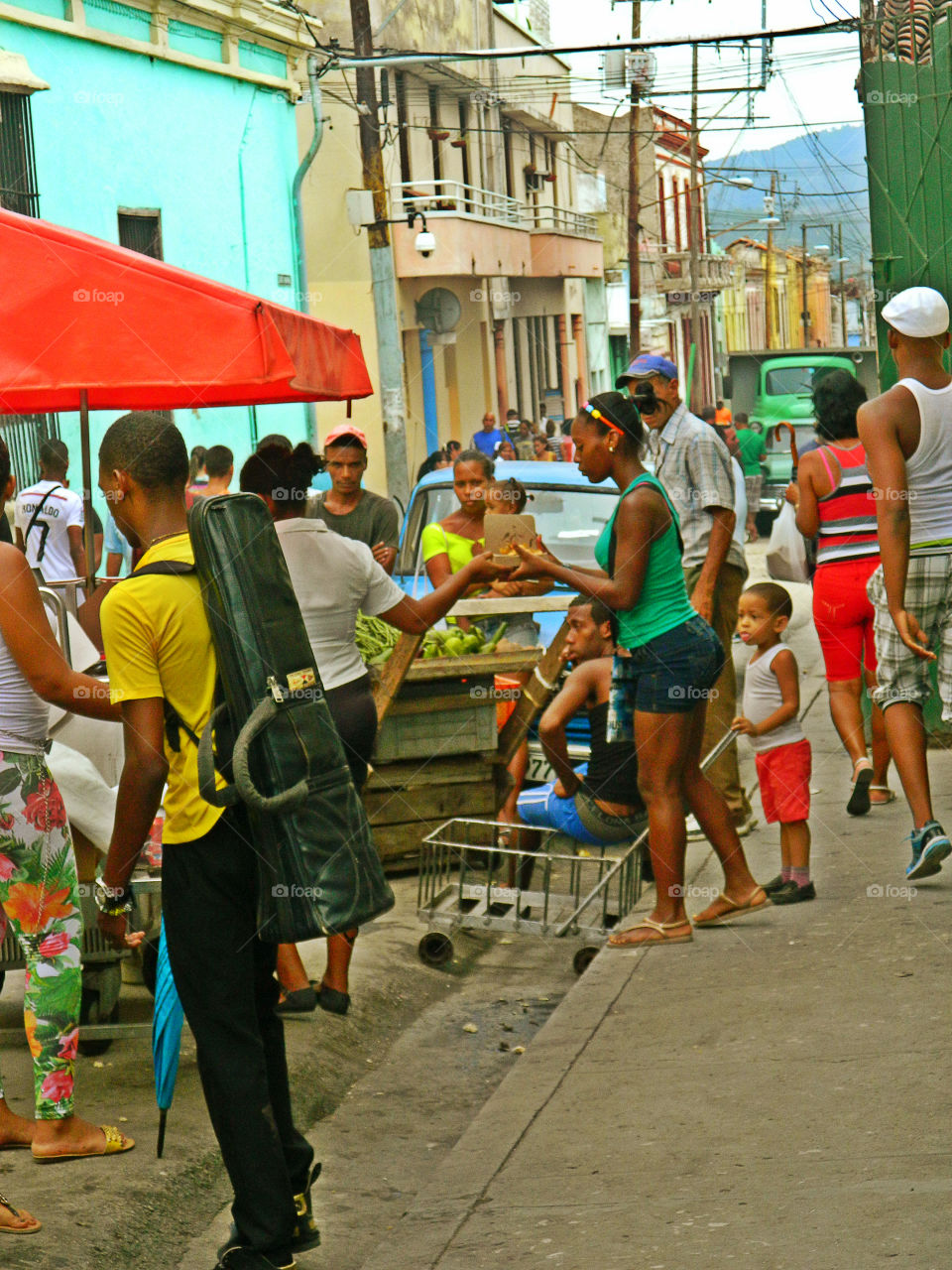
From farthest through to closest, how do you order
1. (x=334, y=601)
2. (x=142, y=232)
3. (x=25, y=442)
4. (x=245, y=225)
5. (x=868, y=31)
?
A: (x=245, y=225) < (x=142, y=232) < (x=25, y=442) < (x=868, y=31) < (x=334, y=601)

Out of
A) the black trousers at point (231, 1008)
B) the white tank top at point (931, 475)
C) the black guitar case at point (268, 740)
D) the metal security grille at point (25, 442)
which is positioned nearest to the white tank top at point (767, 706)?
the white tank top at point (931, 475)

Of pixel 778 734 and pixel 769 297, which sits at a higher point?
pixel 769 297

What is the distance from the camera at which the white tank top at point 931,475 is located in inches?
217

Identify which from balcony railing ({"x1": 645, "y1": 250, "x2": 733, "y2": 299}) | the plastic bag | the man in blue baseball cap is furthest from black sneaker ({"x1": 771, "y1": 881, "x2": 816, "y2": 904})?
balcony railing ({"x1": 645, "y1": 250, "x2": 733, "y2": 299})

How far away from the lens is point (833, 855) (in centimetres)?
666

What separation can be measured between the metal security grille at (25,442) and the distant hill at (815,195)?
270 inches

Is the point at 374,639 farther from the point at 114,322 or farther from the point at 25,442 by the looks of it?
the point at 25,442

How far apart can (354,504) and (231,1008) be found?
460 centimetres

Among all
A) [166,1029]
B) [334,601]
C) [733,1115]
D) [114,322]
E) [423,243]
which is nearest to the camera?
[166,1029]

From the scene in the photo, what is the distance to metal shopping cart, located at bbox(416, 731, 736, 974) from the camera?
238 inches

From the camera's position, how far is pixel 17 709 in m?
4.14

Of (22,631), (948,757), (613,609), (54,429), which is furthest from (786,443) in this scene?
(22,631)

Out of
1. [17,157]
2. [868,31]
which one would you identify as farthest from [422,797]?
[17,157]

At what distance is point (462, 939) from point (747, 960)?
1772 millimetres
